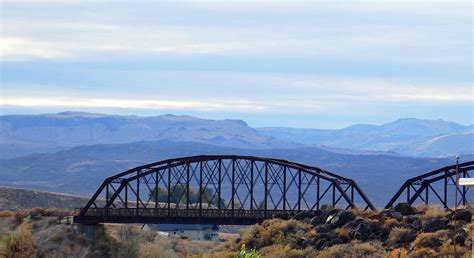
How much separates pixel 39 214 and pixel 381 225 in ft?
149

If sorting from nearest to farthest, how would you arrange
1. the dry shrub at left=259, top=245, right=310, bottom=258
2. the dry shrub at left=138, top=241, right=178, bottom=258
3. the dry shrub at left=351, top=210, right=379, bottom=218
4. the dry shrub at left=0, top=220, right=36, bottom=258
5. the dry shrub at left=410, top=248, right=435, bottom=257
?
Answer: the dry shrub at left=410, top=248, right=435, bottom=257 → the dry shrub at left=259, top=245, right=310, bottom=258 → the dry shrub at left=351, top=210, right=379, bottom=218 → the dry shrub at left=0, top=220, right=36, bottom=258 → the dry shrub at left=138, top=241, right=178, bottom=258

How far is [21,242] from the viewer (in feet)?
347

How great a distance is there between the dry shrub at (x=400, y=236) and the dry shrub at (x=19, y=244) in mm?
32965

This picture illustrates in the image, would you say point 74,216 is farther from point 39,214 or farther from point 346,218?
point 346,218

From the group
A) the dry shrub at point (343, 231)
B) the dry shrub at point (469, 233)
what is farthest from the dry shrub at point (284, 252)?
the dry shrub at point (469, 233)

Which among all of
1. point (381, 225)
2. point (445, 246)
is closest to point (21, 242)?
point (381, 225)

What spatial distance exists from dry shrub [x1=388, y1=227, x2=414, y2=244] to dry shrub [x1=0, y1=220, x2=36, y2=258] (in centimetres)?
3297

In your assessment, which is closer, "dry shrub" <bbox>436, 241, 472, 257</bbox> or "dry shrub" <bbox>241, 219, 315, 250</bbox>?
"dry shrub" <bbox>436, 241, 472, 257</bbox>

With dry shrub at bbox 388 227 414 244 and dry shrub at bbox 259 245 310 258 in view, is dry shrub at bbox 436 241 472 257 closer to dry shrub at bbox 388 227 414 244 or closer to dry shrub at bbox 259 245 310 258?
dry shrub at bbox 388 227 414 244

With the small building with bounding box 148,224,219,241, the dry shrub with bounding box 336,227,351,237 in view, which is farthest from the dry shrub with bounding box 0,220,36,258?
the small building with bounding box 148,224,219,241

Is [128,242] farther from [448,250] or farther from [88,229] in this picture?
[448,250]

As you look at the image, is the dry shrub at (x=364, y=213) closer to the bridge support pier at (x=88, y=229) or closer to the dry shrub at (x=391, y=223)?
the dry shrub at (x=391, y=223)

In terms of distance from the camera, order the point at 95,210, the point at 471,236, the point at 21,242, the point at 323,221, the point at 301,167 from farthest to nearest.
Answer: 1. the point at 95,210
2. the point at 301,167
3. the point at 21,242
4. the point at 323,221
5. the point at 471,236

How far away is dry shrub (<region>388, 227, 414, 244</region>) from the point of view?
282 feet
